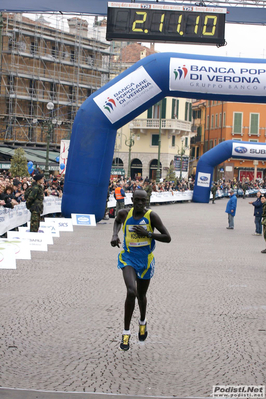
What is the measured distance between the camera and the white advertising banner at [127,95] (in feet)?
64.2

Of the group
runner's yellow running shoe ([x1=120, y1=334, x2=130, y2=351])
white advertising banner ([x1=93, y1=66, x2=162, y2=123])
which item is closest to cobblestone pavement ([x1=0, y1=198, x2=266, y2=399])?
runner's yellow running shoe ([x1=120, y1=334, x2=130, y2=351])

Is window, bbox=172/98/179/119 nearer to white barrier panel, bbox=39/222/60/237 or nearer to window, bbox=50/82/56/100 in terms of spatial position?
window, bbox=50/82/56/100

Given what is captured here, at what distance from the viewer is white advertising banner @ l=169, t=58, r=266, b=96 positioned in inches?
757

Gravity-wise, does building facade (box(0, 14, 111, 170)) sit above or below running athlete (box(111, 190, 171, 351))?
above

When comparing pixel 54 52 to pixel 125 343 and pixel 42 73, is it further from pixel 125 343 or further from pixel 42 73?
pixel 125 343

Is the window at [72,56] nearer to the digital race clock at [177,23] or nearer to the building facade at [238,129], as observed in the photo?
the building facade at [238,129]

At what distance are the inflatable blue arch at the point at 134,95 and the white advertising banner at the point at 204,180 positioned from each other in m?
19.7

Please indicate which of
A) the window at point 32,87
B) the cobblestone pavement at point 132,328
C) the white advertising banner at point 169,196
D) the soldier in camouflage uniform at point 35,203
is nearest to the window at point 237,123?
the window at point 32,87

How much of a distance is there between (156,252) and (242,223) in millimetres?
11484

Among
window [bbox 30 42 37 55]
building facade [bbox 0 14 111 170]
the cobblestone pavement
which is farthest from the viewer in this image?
window [bbox 30 42 37 55]

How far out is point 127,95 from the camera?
19.7 m

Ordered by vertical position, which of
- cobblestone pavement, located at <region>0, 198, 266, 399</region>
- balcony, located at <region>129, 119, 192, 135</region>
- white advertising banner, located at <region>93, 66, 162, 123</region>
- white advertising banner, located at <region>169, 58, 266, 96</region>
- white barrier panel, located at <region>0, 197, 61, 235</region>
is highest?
balcony, located at <region>129, 119, 192, 135</region>

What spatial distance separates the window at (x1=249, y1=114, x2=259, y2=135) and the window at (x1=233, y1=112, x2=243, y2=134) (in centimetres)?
122

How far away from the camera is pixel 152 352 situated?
19.8 feet
